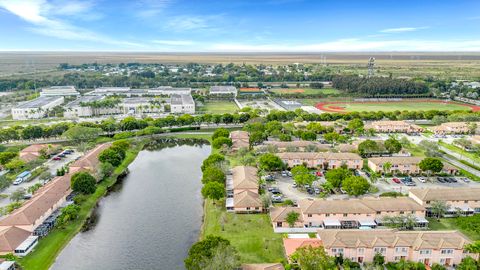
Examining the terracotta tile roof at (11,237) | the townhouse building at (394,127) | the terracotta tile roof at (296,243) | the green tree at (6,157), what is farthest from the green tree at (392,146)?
the green tree at (6,157)

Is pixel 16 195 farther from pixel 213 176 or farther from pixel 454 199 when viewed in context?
pixel 454 199

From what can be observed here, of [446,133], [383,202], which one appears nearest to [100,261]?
[383,202]

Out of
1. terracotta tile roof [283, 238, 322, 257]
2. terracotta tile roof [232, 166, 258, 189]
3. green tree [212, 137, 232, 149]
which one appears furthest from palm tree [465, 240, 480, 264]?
green tree [212, 137, 232, 149]

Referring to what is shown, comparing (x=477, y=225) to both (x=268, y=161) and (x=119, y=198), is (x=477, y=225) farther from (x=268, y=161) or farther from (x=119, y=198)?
(x=119, y=198)

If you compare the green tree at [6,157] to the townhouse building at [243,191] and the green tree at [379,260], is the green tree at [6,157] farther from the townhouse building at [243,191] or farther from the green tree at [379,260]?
the green tree at [379,260]

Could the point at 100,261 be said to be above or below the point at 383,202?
below

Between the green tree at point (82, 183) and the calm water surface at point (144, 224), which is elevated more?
the green tree at point (82, 183)
